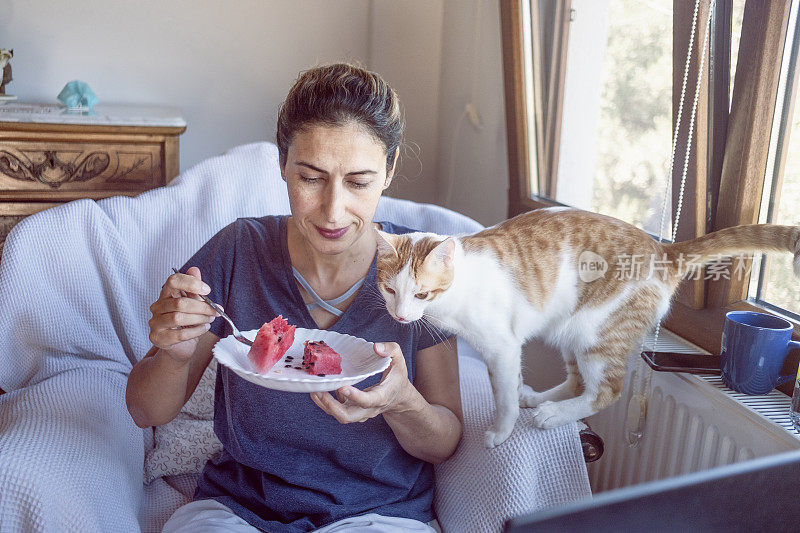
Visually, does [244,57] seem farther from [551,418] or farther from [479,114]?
[551,418]

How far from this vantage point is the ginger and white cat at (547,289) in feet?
3.59

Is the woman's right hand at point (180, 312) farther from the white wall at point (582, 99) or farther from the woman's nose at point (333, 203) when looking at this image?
the white wall at point (582, 99)

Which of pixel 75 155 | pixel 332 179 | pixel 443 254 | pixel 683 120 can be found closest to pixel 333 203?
pixel 332 179

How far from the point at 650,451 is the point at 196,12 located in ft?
8.27

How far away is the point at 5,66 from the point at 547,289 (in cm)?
245

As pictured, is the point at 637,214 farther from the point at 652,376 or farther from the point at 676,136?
the point at 652,376

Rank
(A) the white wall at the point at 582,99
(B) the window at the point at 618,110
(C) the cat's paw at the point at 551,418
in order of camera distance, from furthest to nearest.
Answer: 1. (A) the white wall at the point at 582,99
2. (B) the window at the point at 618,110
3. (C) the cat's paw at the point at 551,418

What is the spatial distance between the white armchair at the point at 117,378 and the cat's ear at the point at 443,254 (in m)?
0.34

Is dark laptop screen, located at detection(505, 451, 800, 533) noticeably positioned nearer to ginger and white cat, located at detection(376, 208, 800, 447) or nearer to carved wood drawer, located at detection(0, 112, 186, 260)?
ginger and white cat, located at detection(376, 208, 800, 447)

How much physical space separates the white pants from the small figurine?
2.16 meters

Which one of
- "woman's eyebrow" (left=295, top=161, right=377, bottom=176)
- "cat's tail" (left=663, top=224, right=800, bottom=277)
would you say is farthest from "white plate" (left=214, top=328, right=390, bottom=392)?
"cat's tail" (left=663, top=224, right=800, bottom=277)

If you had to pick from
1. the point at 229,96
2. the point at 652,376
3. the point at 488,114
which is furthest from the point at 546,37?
the point at 229,96

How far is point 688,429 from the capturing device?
1255 mm

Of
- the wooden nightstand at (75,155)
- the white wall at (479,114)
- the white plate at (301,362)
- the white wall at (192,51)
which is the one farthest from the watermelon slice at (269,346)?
the white wall at (192,51)
